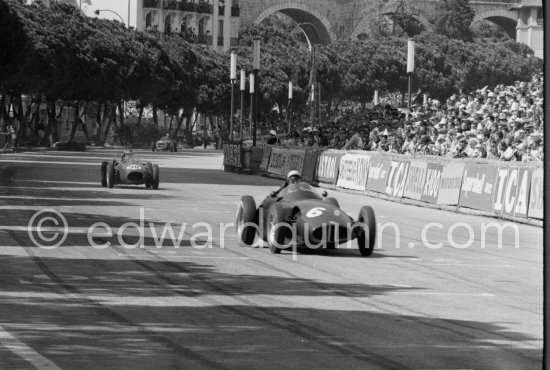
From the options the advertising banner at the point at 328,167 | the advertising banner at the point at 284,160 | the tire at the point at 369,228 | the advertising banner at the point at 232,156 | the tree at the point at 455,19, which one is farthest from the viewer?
the tree at the point at 455,19

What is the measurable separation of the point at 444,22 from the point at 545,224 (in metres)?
193

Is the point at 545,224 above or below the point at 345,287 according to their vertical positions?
above

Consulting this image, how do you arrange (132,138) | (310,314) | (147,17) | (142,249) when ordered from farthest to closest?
(147,17) → (132,138) → (142,249) → (310,314)

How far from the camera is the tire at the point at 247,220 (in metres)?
21.5

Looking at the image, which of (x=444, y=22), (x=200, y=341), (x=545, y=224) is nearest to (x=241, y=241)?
(x=200, y=341)

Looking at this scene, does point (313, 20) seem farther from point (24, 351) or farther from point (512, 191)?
point (24, 351)

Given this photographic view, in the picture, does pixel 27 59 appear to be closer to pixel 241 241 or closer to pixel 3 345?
pixel 241 241

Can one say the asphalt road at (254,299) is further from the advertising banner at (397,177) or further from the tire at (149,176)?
the tire at (149,176)

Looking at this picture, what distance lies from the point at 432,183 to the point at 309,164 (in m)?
14.0

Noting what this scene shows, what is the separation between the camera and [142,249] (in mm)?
20812

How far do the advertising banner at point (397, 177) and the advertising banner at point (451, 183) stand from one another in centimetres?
277

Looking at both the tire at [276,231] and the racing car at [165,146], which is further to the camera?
the racing car at [165,146]

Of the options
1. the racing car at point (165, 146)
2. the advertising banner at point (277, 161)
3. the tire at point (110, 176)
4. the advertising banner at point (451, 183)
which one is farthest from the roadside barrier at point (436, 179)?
the racing car at point (165, 146)

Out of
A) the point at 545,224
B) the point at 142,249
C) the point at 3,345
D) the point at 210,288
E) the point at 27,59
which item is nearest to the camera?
the point at 545,224
